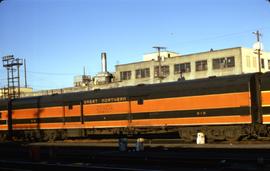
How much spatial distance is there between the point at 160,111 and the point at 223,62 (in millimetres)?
55072

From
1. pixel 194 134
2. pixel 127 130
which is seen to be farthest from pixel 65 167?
pixel 127 130

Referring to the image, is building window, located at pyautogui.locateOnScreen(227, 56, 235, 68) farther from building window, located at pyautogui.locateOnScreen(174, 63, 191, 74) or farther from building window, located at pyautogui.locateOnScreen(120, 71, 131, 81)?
building window, located at pyautogui.locateOnScreen(120, 71, 131, 81)

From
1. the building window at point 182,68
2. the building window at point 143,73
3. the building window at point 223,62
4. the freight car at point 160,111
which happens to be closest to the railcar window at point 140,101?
the freight car at point 160,111

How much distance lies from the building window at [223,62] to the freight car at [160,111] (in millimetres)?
50144

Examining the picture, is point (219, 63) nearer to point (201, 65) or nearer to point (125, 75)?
point (201, 65)

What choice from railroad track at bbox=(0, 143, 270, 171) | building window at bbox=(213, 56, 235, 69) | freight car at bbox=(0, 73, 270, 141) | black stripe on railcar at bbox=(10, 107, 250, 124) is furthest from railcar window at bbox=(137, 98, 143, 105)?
building window at bbox=(213, 56, 235, 69)

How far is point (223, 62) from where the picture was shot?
80062 millimetres

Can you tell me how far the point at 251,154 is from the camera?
17562 millimetres

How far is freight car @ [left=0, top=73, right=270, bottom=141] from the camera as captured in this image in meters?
23.8

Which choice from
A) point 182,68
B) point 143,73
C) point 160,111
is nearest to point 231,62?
point 182,68

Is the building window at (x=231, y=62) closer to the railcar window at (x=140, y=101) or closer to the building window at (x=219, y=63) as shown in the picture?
the building window at (x=219, y=63)

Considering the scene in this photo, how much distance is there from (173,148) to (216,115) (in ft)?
12.8

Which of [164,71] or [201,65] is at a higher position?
[201,65]

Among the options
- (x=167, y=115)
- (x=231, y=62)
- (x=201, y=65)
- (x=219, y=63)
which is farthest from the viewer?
(x=201, y=65)
